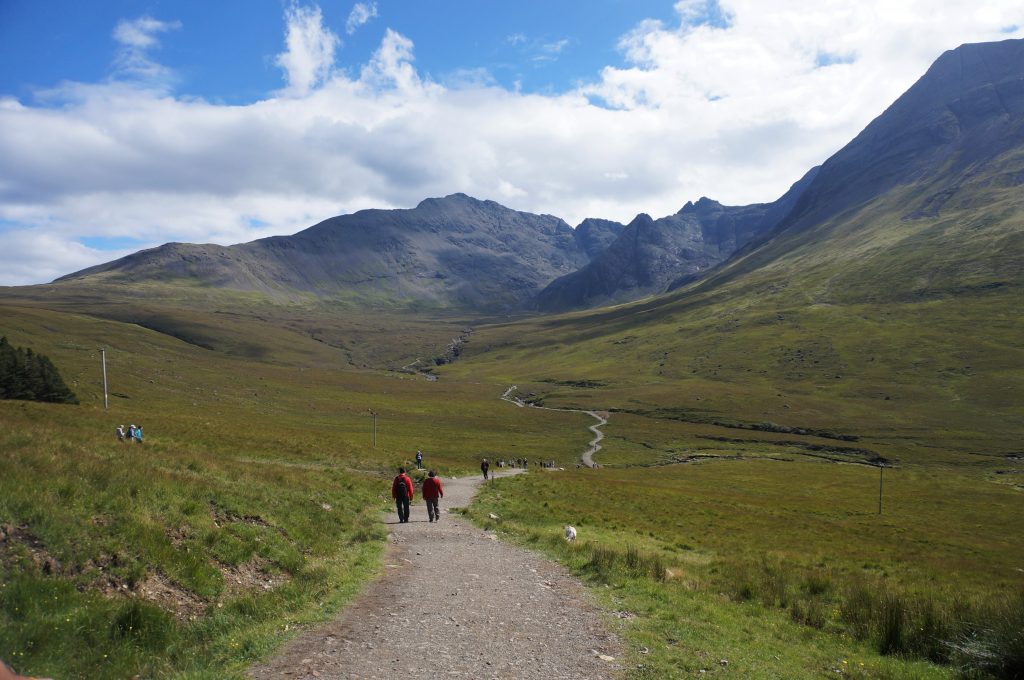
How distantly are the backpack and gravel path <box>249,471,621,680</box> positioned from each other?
7249 millimetres

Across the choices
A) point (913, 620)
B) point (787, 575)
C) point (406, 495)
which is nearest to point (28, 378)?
point (406, 495)

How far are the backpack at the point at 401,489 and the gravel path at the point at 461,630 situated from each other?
7.25 m

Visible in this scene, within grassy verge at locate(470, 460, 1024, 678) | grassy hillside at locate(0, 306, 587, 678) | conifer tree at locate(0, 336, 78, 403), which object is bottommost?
grassy verge at locate(470, 460, 1024, 678)

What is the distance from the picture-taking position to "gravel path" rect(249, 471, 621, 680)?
9.60 m

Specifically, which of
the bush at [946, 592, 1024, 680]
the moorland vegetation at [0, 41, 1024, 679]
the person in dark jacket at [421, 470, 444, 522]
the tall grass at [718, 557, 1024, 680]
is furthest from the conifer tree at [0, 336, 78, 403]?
the bush at [946, 592, 1024, 680]

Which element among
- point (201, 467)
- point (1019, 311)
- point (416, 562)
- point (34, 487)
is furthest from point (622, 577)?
point (1019, 311)

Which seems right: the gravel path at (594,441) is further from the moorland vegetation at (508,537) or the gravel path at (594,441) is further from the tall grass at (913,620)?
the tall grass at (913,620)

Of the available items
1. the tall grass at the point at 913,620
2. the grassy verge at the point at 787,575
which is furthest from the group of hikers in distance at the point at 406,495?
the tall grass at the point at 913,620

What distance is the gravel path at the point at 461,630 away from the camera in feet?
31.5

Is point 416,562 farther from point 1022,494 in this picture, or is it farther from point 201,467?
point 1022,494

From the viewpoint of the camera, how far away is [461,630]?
452 inches

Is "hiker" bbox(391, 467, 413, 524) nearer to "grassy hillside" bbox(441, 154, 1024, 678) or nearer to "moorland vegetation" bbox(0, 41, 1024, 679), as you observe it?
"moorland vegetation" bbox(0, 41, 1024, 679)

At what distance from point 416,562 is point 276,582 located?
15.3ft

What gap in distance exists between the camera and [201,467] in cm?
2314
